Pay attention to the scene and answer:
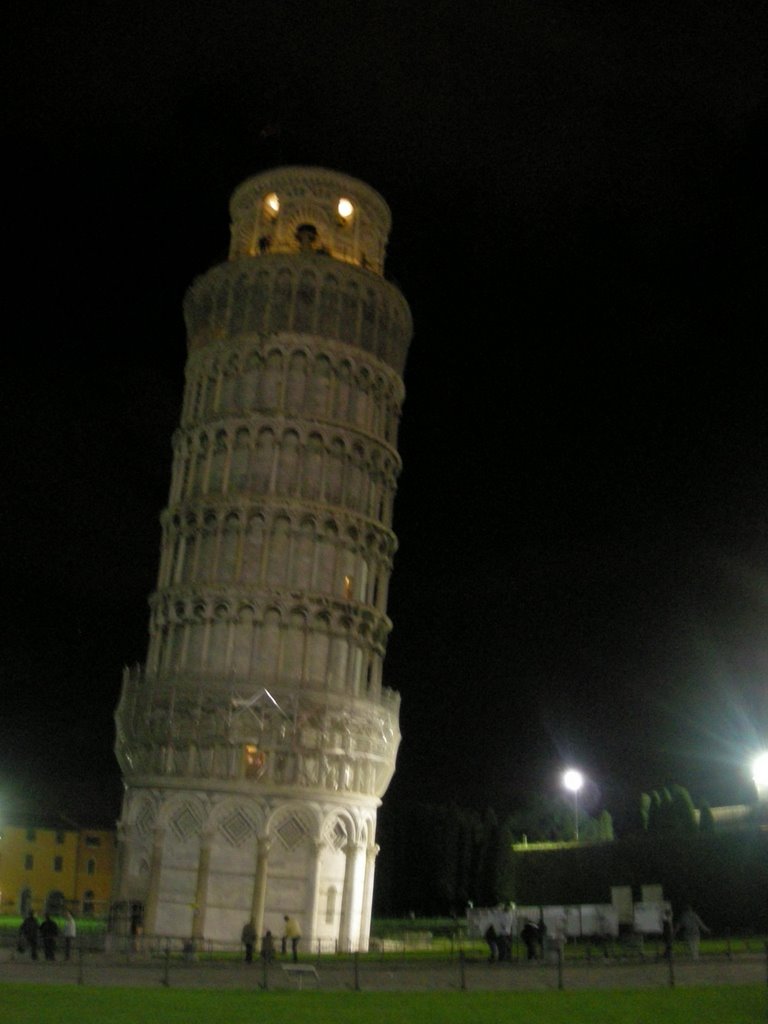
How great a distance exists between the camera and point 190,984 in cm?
2381

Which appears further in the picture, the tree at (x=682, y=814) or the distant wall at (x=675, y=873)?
the tree at (x=682, y=814)

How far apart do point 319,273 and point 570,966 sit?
119ft

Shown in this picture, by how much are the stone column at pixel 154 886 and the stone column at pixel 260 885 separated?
4058mm

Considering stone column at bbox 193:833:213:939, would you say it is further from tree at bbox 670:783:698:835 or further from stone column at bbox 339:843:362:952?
tree at bbox 670:783:698:835

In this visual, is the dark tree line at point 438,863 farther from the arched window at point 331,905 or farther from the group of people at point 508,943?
the group of people at point 508,943

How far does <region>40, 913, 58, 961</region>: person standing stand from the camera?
29688 mm

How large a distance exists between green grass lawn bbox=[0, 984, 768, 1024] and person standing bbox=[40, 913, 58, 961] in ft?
25.2

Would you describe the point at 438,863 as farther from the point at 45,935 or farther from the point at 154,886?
the point at 45,935

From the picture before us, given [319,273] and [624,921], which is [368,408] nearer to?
[319,273]

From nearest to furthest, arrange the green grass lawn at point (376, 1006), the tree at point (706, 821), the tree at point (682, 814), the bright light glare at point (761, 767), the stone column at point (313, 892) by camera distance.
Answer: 1. the green grass lawn at point (376, 1006)
2. the stone column at point (313, 892)
3. the bright light glare at point (761, 767)
4. the tree at point (706, 821)
5. the tree at point (682, 814)

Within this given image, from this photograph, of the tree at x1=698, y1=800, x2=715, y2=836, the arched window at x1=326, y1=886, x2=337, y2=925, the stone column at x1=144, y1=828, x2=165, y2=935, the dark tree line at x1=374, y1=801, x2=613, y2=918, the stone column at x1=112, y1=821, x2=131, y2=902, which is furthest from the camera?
the dark tree line at x1=374, y1=801, x2=613, y2=918

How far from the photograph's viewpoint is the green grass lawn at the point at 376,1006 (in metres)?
17.8

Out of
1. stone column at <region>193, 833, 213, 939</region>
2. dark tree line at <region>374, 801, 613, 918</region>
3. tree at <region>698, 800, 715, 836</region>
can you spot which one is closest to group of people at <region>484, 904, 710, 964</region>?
stone column at <region>193, 833, 213, 939</region>

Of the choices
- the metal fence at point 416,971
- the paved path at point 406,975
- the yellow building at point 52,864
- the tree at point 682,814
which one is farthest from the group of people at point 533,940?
the yellow building at point 52,864
